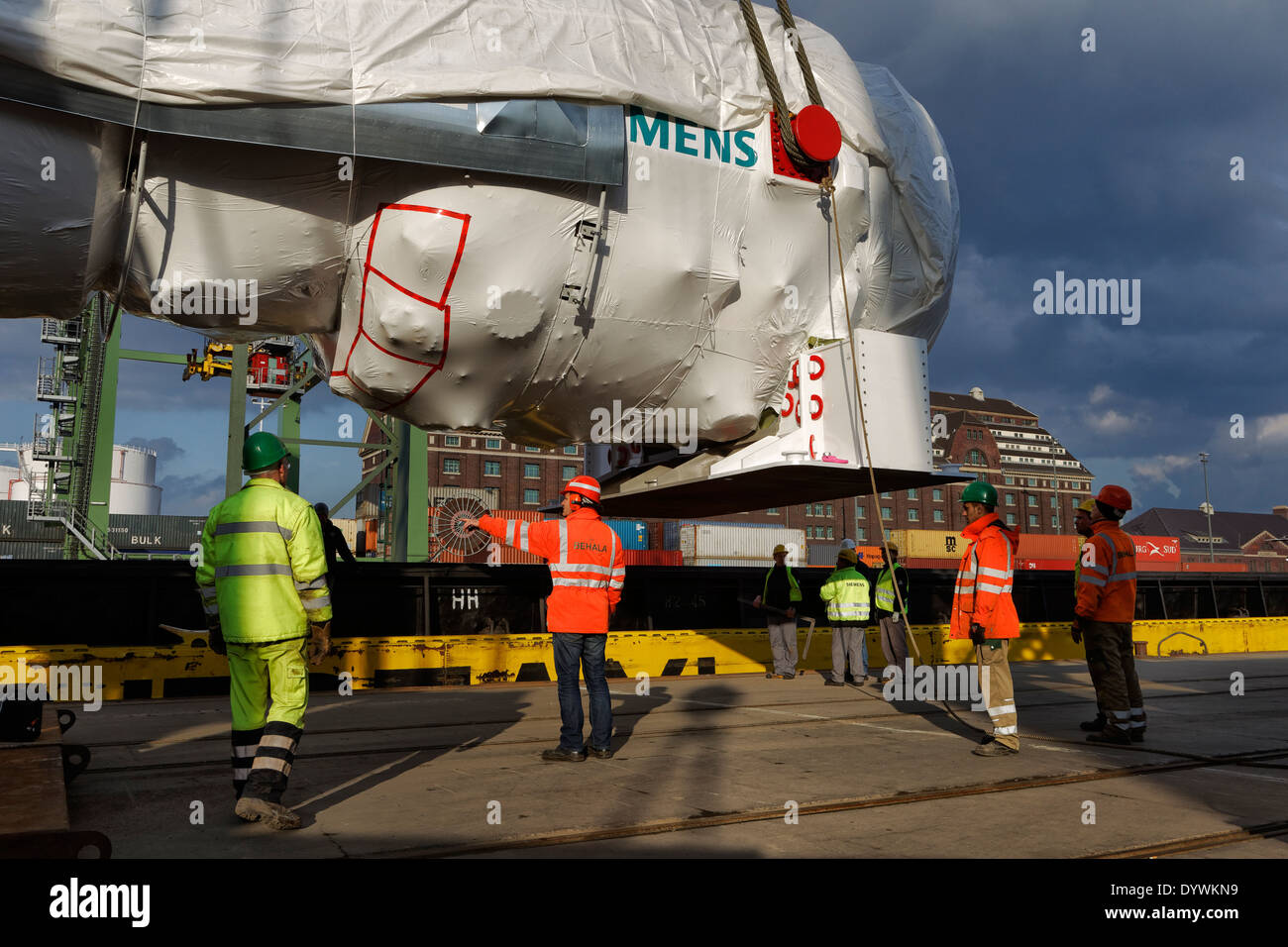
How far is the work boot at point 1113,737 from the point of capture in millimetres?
6184

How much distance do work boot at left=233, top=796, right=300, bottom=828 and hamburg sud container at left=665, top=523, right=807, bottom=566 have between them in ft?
141

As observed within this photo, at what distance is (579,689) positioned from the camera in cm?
548

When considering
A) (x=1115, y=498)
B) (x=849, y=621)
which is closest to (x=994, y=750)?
(x=1115, y=498)

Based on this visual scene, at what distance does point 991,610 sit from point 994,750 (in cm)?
86

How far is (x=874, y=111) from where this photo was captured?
6309mm

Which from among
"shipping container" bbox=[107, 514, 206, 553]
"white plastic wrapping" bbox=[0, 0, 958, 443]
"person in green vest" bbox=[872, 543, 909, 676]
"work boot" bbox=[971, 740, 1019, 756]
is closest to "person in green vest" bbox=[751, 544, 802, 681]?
"person in green vest" bbox=[872, 543, 909, 676]

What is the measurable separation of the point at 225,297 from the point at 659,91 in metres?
2.51

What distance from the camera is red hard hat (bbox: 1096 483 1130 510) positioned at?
6828mm

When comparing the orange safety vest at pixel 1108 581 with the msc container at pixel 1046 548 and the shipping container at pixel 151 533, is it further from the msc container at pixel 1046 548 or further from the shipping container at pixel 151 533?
the shipping container at pixel 151 533

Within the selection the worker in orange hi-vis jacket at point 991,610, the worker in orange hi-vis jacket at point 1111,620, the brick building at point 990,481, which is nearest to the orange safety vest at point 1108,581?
the worker in orange hi-vis jacket at point 1111,620

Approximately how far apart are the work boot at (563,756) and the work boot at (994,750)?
2.41 m

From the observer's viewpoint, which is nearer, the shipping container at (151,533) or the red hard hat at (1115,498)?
the red hard hat at (1115,498)

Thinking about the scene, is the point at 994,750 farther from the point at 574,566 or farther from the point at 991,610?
the point at 574,566

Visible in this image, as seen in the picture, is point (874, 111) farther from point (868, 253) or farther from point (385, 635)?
point (385, 635)
